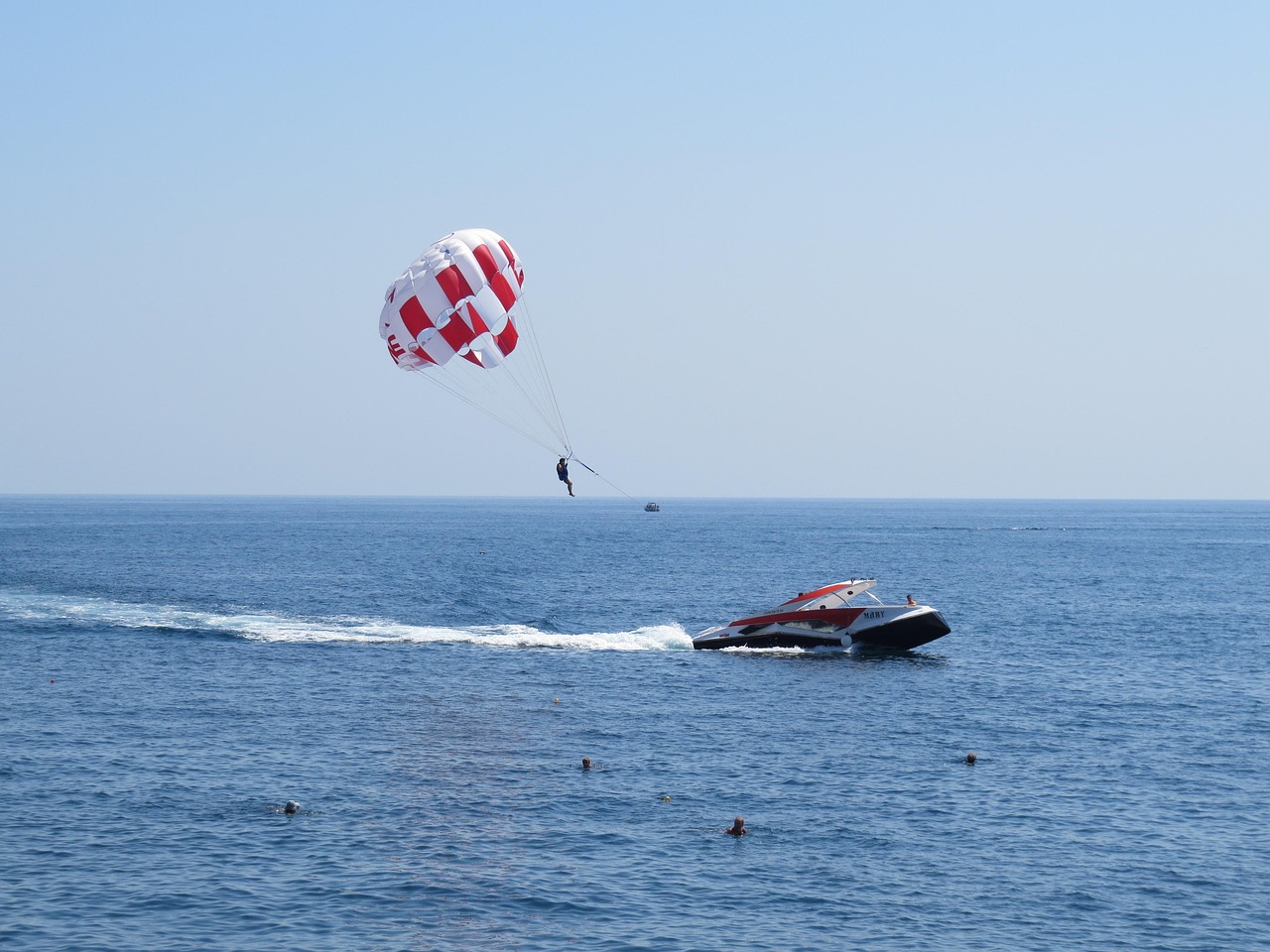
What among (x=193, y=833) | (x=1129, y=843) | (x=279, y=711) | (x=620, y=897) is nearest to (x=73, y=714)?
(x=279, y=711)

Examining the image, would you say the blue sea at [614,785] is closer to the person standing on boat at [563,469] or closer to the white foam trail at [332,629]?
the white foam trail at [332,629]

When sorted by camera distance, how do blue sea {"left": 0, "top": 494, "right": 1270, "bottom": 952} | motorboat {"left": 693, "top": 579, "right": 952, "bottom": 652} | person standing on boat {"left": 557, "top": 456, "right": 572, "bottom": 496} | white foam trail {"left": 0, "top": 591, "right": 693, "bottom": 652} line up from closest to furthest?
blue sea {"left": 0, "top": 494, "right": 1270, "bottom": 952} < person standing on boat {"left": 557, "top": 456, "right": 572, "bottom": 496} < motorboat {"left": 693, "top": 579, "right": 952, "bottom": 652} < white foam trail {"left": 0, "top": 591, "right": 693, "bottom": 652}

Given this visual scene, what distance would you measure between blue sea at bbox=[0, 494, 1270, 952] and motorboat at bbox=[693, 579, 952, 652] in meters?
1.22

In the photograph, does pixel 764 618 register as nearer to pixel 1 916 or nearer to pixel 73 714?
pixel 73 714

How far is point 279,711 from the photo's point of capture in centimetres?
5281

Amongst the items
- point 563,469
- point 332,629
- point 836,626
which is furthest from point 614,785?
point 332,629

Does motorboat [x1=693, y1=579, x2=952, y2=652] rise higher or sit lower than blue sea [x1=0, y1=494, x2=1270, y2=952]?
higher

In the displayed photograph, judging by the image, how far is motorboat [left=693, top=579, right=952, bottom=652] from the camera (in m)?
71.0

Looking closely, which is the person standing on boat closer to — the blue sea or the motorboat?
the blue sea

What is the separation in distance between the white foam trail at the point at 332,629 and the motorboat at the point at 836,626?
387 cm

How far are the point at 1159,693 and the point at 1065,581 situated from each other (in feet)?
217

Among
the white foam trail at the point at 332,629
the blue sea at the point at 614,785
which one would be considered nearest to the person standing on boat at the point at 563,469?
the blue sea at the point at 614,785

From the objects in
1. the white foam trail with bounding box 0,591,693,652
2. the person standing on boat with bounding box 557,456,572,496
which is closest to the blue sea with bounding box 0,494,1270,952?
the white foam trail with bounding box 0,591,693,652

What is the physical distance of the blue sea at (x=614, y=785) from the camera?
3073 centimetres
